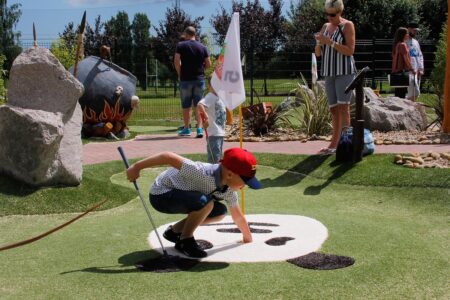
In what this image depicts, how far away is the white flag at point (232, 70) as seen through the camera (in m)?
5.28

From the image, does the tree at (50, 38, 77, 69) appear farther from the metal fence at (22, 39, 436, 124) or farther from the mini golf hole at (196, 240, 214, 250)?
the mini golf hole at (196, 240, 214, 250)

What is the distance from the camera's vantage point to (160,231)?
4957mm

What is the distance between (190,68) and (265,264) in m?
7.40

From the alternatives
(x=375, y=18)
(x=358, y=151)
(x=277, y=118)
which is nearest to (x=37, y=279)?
(x=358, y=151)

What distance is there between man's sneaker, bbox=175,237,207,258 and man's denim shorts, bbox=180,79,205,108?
23.1ft

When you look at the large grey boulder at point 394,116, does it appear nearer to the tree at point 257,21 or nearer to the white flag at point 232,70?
the white flag at point 232,70

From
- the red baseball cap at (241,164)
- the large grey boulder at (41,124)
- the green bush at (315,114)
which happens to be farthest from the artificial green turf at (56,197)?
the green bush at (315,114)

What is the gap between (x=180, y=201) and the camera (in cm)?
414

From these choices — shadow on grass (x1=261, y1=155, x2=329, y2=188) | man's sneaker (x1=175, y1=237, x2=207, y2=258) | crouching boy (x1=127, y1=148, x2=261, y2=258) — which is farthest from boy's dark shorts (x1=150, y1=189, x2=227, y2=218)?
shadow on grass (x1=261, y1=155, x2=329, y2=188)

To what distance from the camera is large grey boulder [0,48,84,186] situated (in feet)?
19.4

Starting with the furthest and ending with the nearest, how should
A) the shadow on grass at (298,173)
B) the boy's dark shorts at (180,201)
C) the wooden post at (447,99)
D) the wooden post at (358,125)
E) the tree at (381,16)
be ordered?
the tree at (381,16) < the wooden post at (447,99) < the shadow on grass at (298,173) < the wooden post at (358,125) < the boy's dark shorts at (180,201)

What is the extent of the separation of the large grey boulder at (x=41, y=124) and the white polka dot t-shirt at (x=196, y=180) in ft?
7.08

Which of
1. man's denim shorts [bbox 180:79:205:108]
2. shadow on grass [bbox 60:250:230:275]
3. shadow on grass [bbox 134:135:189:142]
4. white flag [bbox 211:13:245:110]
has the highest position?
white flag [bbox 211:13:245:110]

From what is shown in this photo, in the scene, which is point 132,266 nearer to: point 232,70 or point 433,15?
point 232,70
